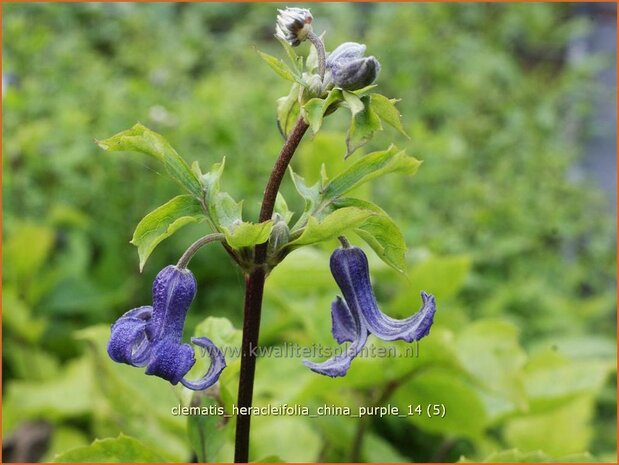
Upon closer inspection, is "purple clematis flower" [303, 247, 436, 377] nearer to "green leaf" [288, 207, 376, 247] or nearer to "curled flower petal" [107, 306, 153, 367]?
"green leaf" [288, 207, 376, 247]

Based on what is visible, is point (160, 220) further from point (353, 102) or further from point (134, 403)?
point (134, 403)

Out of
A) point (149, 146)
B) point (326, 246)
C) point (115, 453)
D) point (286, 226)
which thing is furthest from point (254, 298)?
point (326, 246)

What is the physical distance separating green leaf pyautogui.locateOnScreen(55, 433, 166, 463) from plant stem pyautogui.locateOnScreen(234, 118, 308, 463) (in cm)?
15

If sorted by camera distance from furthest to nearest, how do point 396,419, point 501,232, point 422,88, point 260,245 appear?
1. point 422,88
2. point 501,232
3. point 396,419
4. point 260,245

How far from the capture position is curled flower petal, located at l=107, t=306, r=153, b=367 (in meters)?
0.73

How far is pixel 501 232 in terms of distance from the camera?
2641 millimetres

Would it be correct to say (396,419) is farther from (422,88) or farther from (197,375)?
(422,88)

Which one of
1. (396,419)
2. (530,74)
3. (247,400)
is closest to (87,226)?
(396,419)

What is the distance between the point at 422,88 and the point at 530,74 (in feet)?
3.24

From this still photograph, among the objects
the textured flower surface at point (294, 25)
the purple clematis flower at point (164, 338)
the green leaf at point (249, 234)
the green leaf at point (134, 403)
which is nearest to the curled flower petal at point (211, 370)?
the purple clematis flower at point (164, 338)

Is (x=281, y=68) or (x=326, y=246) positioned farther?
(x=326, y=246)

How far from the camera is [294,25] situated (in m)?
0.78

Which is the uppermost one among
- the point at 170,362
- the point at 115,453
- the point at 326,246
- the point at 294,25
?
the point at 294,25

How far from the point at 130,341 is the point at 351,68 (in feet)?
1.08
